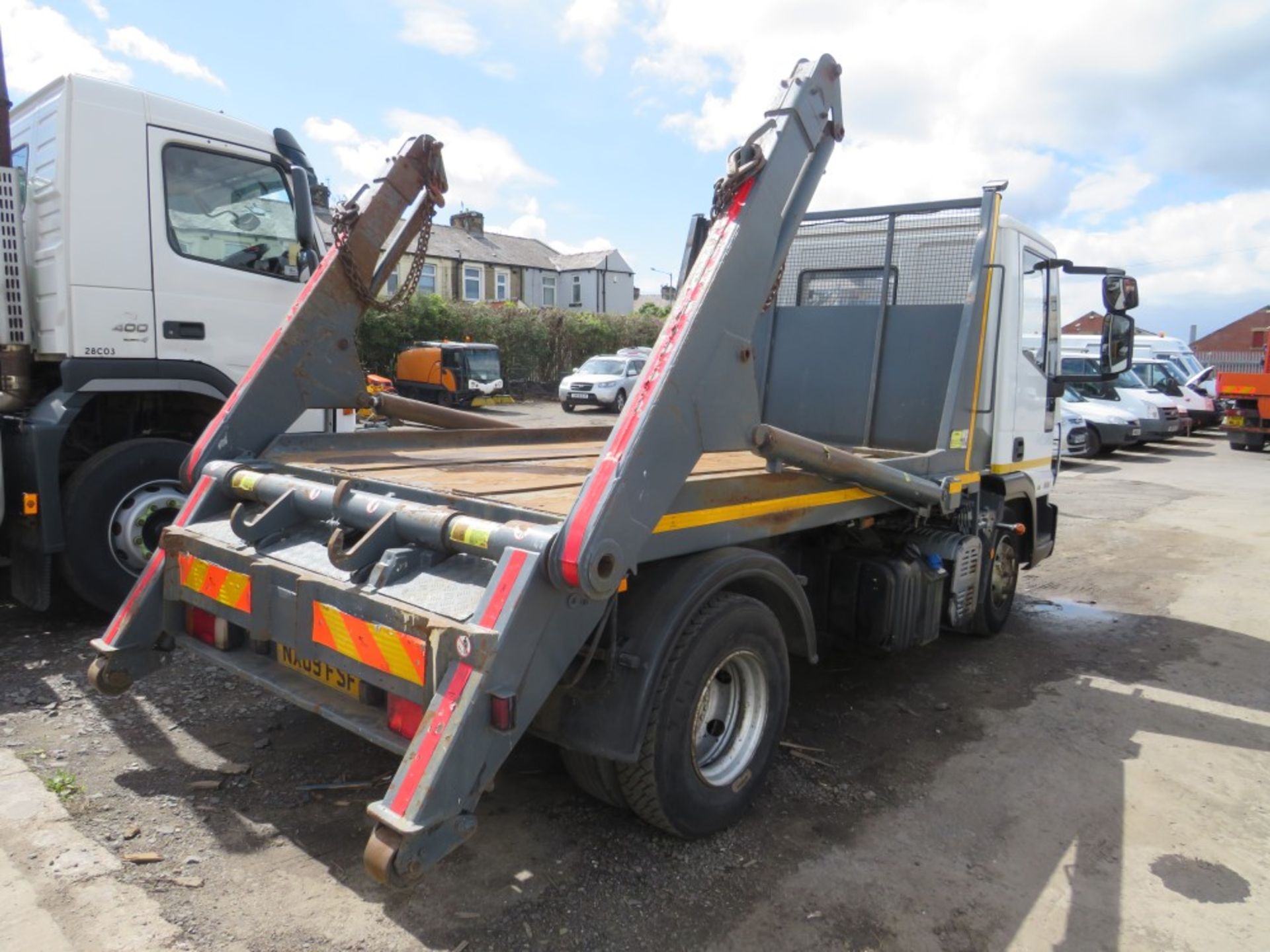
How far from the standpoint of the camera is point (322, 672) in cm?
314

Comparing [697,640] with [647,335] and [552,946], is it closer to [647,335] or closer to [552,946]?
[552,946]

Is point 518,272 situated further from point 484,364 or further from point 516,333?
point 484,364

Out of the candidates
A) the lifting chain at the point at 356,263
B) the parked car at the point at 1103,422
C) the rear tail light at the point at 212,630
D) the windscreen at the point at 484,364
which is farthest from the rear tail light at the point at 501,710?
the windscreen at the point at 484,364

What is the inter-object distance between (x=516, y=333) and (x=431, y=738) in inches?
1185

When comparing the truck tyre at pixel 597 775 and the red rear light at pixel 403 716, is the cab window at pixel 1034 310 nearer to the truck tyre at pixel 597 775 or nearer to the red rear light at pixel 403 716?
the truck tyre at pixel 597 775

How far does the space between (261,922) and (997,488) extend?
483 cm

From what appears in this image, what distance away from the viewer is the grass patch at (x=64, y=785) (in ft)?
11.4

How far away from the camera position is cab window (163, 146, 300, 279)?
5.59 m

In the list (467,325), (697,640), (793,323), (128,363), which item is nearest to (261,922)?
(697,640)

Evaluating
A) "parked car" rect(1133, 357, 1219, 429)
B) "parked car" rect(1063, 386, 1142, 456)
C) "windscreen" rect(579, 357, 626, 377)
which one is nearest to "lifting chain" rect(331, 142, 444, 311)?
"parked car" rect(1063, 386, 1142, 456)

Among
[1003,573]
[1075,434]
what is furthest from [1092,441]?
[1003,573]

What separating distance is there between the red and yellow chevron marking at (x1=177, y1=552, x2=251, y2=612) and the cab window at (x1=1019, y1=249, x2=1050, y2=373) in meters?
4.81

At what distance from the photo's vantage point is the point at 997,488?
18.7 ft

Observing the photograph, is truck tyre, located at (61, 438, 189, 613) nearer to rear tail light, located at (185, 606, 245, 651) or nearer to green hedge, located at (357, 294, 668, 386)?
rear tail light, located at (185, 606, 245, 651)
